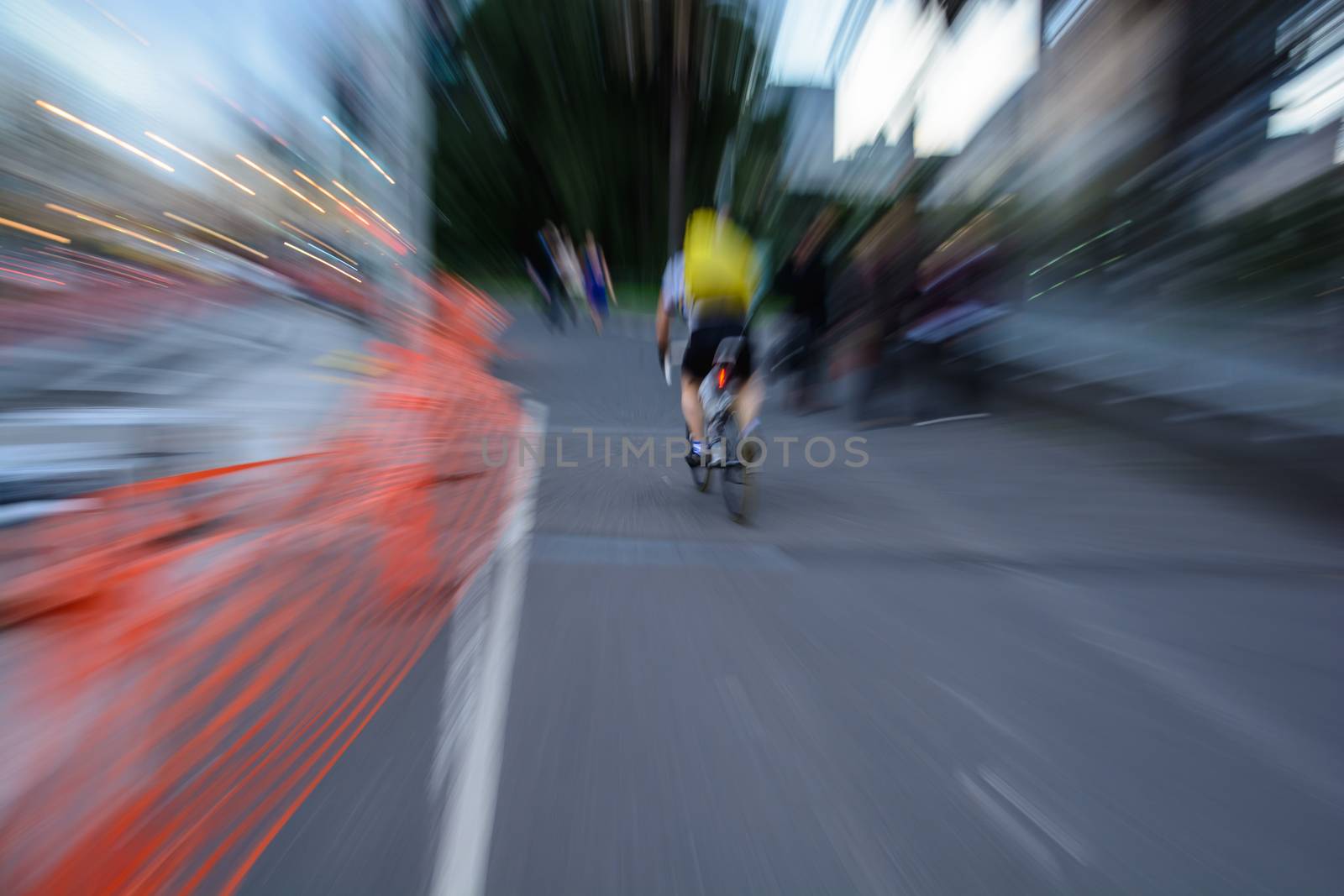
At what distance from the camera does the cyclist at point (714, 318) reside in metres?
5.98

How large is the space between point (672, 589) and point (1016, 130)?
12.7 metres

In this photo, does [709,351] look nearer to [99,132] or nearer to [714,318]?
[714,318]

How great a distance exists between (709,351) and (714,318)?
11.3 inches

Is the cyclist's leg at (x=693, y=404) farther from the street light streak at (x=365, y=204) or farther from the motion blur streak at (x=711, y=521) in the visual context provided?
the street light streak at (x=365, y=204)

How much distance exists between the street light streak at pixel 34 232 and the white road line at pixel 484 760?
407 cm

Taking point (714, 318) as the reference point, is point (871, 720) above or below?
below

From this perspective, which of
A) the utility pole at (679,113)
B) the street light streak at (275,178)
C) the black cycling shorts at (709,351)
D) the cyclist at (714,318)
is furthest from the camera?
the utility pole at (679,113)

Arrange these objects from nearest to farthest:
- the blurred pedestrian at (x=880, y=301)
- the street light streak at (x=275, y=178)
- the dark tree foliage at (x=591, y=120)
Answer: the street light streak at (x=275, y=178), the blurred pedestrian at (x=880, y=301), the dark tree foliage at (x=591, y=120)

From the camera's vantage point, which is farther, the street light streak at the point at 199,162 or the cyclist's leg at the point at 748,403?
the street light streak at the point at 199,162

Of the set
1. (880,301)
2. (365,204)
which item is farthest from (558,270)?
(880,301)

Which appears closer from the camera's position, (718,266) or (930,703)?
(930,703)

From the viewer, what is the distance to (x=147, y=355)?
237 inches

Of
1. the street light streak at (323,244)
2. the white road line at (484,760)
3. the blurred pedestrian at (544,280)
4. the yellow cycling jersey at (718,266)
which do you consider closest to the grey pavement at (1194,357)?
the yellow cycling jersey at (718,266)

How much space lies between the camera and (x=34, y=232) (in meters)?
5.94
